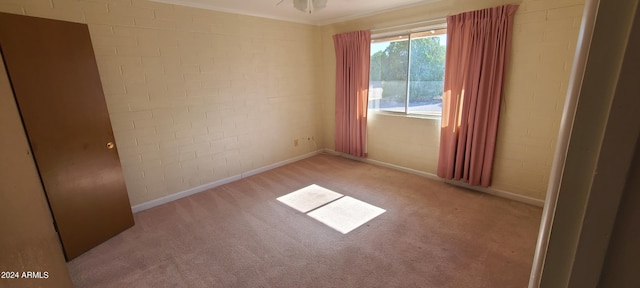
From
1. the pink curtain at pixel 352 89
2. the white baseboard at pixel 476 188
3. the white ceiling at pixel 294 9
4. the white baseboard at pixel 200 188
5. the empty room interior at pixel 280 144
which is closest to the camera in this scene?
the empty room interior at pixel 280 144

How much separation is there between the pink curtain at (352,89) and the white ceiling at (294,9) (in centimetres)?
33

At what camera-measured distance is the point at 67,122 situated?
226cm

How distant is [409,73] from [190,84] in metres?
2.98

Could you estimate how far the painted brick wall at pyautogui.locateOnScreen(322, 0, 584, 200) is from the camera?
261cm

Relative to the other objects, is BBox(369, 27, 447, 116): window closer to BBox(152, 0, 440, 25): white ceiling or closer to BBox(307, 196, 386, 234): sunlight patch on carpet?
BBox(152, 0, 440, 25): white ceiling

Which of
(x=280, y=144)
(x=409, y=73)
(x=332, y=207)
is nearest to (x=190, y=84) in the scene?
(x=280, y=144)

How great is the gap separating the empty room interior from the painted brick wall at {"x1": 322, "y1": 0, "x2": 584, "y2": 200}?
16 mm

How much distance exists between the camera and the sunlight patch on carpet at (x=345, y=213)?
2758 mm

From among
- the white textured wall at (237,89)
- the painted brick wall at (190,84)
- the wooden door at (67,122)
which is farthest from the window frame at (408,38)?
the wooden door at (67,122)

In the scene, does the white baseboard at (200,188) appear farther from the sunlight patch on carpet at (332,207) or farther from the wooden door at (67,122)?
the sunlight patch on carpet at (332,207)

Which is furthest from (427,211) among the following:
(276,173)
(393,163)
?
(276,173)

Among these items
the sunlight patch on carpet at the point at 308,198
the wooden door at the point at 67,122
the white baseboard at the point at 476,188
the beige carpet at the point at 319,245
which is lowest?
the beige carpet at the point at 319,245

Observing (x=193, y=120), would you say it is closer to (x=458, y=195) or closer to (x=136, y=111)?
(x=136, y=111)

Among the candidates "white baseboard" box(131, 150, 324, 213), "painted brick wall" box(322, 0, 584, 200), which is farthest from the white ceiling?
"white baseboard" box(131, 150, 324, 213)
